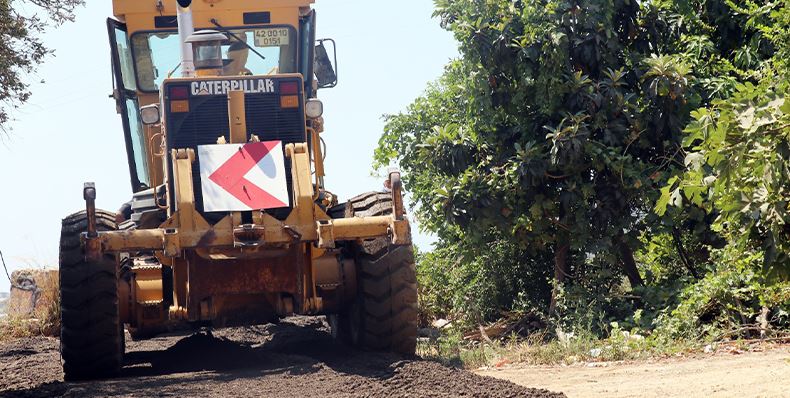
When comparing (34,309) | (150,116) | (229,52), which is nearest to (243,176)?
(150,116)

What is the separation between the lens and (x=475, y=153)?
573 inches

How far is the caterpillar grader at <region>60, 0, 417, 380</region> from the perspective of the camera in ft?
32.1

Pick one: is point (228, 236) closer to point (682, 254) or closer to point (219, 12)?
point (219, 12)

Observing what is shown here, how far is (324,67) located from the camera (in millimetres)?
12383

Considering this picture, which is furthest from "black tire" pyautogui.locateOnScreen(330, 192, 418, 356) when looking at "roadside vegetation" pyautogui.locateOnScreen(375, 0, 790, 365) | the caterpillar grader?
"roadside vegetation" pyautogui.locateOnScreen(375, 0, 790, 365)

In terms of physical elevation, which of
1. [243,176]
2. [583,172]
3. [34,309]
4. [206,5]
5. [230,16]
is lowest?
[34,309]

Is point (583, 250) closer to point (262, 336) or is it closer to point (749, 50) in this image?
point (749, 50)

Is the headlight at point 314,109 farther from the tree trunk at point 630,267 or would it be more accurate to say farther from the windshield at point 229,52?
the tree trunk at point 630,267

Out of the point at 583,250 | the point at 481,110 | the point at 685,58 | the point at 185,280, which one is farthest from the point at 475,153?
the point at 185,280

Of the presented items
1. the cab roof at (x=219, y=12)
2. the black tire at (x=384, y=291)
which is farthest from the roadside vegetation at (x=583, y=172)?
the cab roof at (x=219, y=12)

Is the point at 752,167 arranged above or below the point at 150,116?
below

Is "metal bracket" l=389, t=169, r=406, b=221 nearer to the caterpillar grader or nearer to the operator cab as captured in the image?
the caterpillar grader

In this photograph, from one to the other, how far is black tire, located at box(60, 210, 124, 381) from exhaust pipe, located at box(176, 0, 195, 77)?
1.95 m

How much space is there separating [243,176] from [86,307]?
1772 millimetres
